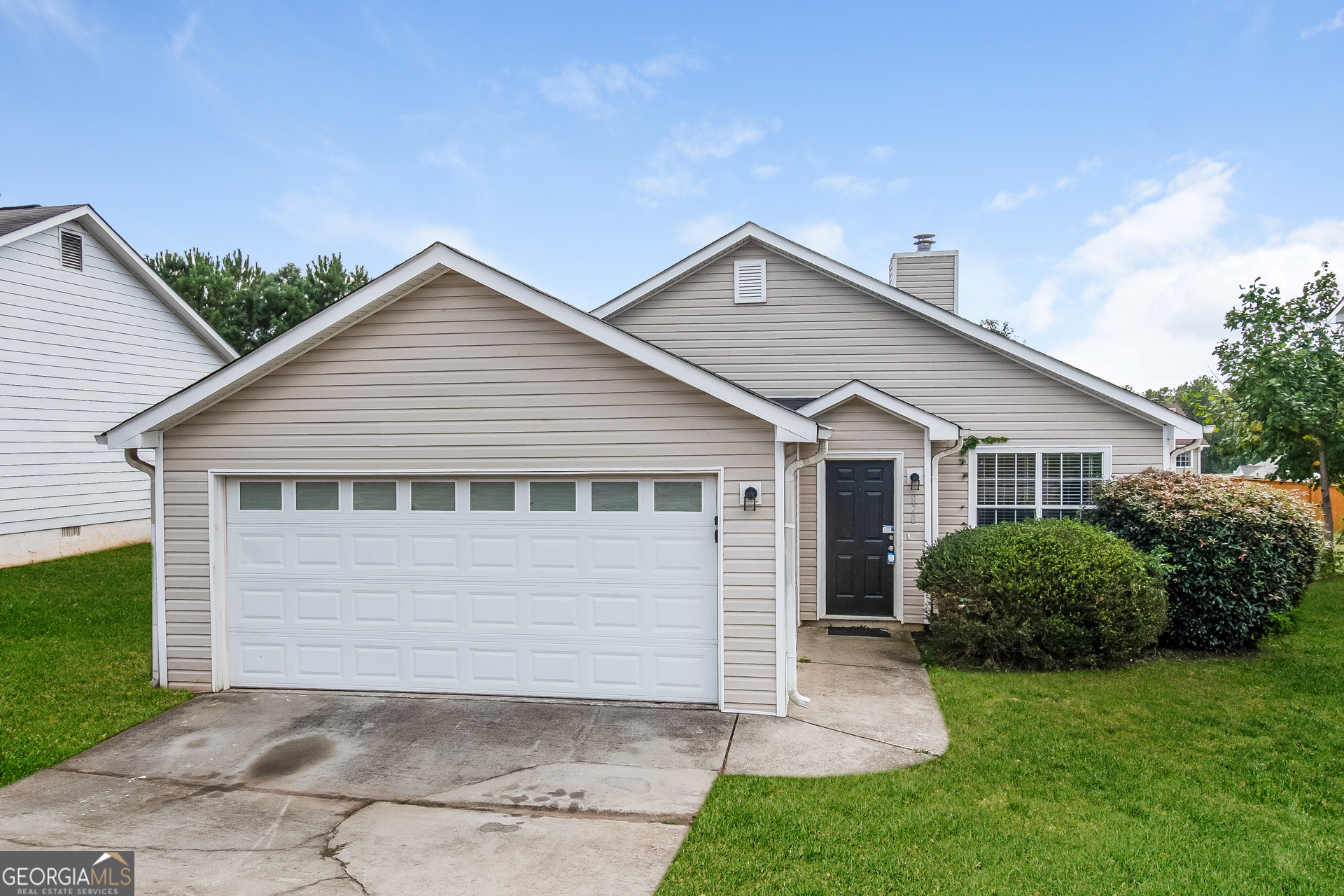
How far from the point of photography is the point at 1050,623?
296 inches

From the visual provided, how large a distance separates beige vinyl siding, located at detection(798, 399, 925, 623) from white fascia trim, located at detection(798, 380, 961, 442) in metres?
0.15

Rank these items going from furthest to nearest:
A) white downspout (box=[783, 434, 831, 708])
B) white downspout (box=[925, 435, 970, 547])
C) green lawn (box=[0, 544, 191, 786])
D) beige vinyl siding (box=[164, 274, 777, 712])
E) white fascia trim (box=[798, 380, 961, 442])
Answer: white downspout (box=[925, 435, 970, 547]) < white fascia trim (box=[798, 380, 961, 442]) < white downspout (box=[783, 434, 831, 708]) < beige vinyl siding (box=[164, 274, 777, 712]) < green lawn (box=[0, 544, 191, 786])

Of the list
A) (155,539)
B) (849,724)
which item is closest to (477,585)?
(155,539)

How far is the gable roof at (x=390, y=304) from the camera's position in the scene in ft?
21.0

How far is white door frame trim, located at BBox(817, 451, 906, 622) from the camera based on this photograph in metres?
10.0

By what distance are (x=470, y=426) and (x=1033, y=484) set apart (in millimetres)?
7986

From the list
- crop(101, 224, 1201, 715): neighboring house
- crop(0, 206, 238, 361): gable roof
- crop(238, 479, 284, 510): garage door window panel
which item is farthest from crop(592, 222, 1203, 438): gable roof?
crop(0, 206, 238, 361): gable roof

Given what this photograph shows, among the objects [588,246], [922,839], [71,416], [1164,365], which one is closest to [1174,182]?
[588,246]

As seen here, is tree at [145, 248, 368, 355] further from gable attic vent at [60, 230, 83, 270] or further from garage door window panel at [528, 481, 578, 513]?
garage door window panel at [528, 481, 578, 513]

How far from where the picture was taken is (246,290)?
30.7 meters

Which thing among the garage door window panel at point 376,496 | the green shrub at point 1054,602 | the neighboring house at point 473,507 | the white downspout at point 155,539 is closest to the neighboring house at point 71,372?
the white downspout at point 155,539

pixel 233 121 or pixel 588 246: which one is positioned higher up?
pixel 233 121

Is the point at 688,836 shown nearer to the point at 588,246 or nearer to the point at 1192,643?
the point at 1192,643

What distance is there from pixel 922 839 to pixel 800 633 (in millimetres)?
5388
